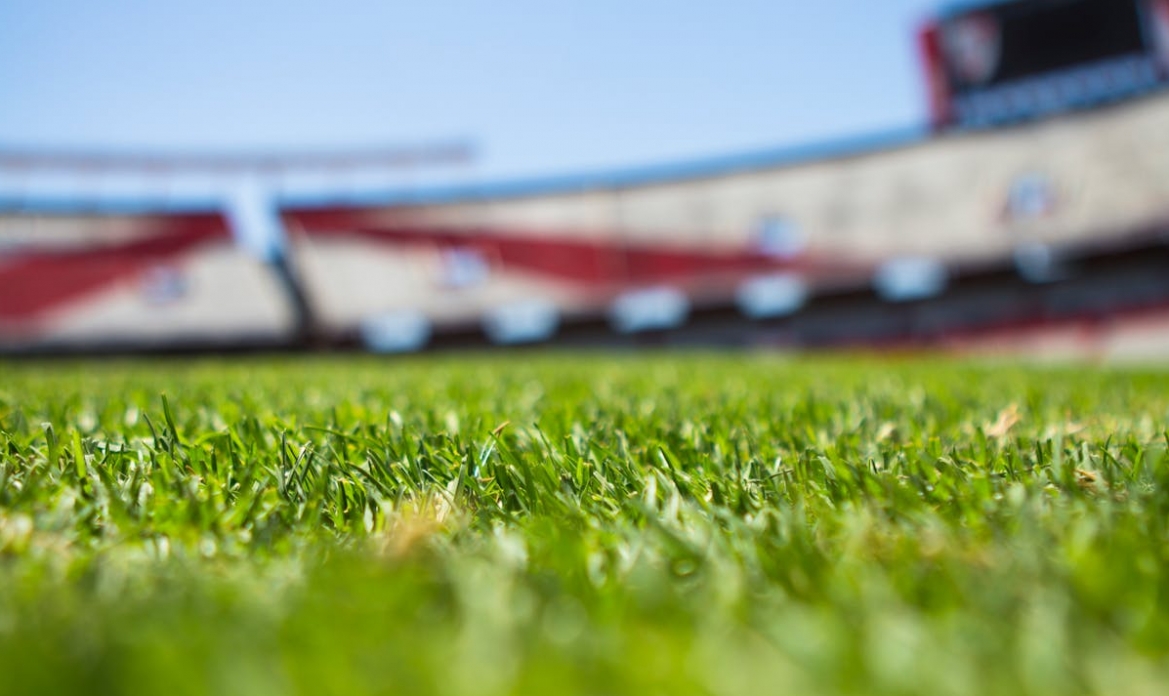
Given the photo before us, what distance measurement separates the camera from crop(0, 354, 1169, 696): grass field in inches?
15.3

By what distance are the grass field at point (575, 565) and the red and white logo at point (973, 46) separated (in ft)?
75.4

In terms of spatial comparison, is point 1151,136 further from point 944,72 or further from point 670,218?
point 670,218

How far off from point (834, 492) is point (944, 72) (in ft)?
77.6

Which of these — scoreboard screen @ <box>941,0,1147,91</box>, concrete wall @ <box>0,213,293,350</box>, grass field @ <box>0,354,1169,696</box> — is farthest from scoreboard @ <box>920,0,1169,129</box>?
grass field @ <box>0,354,1169,696</box>

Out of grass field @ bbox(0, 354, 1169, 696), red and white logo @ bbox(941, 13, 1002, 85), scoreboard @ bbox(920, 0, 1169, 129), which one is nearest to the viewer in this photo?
grass field @ bbox(0, 354, 1169, 696)

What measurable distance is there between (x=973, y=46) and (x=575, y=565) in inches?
952

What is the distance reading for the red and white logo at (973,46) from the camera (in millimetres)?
20281

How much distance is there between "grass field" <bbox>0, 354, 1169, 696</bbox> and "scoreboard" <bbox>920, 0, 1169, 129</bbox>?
21.9 metres

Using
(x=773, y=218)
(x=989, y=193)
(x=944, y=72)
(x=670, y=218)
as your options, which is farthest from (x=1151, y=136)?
(x=670, y=218)

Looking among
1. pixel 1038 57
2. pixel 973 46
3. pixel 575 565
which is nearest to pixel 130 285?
pixel 575 565

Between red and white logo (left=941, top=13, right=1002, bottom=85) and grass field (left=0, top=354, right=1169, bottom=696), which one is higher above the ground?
red and white logo (left=941, top=13, right=1002, bottom=85)

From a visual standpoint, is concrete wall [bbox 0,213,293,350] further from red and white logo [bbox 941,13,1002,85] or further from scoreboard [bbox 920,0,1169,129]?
red and white logo [bbox 941,13,1002,85]

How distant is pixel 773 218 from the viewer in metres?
20.9

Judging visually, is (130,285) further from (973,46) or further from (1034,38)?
(1034,38)
